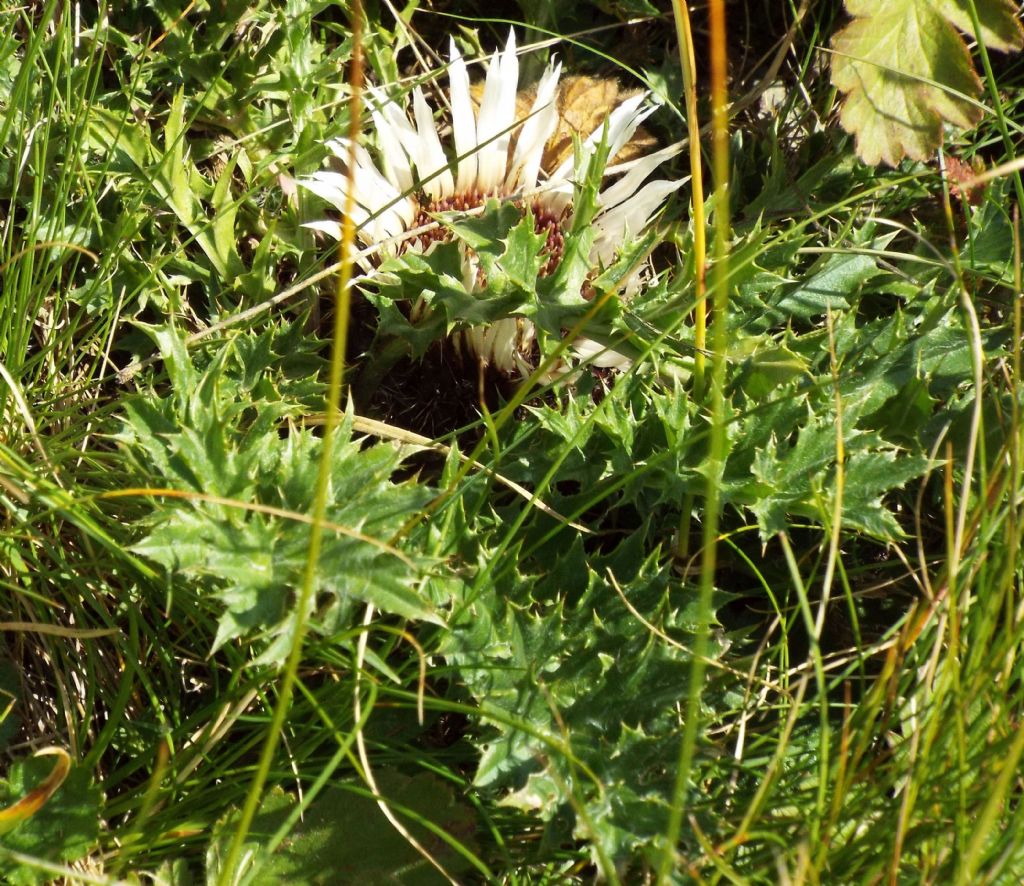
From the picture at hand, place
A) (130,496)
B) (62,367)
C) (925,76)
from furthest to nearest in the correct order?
1. (925,76)
2. (62,367)
3. (130,496)

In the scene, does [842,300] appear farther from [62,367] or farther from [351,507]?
[62,367]

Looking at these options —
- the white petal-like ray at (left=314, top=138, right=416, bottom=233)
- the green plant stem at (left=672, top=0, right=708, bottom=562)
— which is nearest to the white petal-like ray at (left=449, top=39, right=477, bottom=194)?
the white petal-like ray at (left=314, top=138, right=416, bottom=233)

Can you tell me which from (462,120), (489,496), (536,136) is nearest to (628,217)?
(536,136)

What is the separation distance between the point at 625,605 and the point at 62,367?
0.82m

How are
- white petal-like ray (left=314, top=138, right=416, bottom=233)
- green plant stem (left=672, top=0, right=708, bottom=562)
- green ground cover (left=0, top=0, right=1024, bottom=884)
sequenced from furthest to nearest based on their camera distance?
white petal-like ray (left=314, top=138, right=416, bottom=233), green plant stem (left=672, top=0, right=708, bottom=562), green ground cover (left=0, top=0, right=1024, bottom=884)

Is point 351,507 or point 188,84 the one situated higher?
point 188,84

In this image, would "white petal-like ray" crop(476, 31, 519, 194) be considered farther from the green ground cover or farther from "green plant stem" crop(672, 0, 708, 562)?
"green plant stem" crop(672, 0, 708, 562)

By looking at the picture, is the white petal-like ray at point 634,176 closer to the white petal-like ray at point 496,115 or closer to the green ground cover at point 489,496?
the green ground cover at point 489,496

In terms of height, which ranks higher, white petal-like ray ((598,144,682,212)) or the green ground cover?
white petal-like ray ((598,144,682,212))

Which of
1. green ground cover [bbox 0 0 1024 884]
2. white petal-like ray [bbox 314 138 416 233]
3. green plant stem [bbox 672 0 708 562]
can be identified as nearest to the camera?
green ground cover [bbox 0 0 1024 884]

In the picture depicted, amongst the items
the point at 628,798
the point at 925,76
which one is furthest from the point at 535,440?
the point at 925,76

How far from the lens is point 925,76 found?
4.90 ft

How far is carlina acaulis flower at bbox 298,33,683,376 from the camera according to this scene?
1455mm

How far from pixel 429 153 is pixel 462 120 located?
0.08 metres
